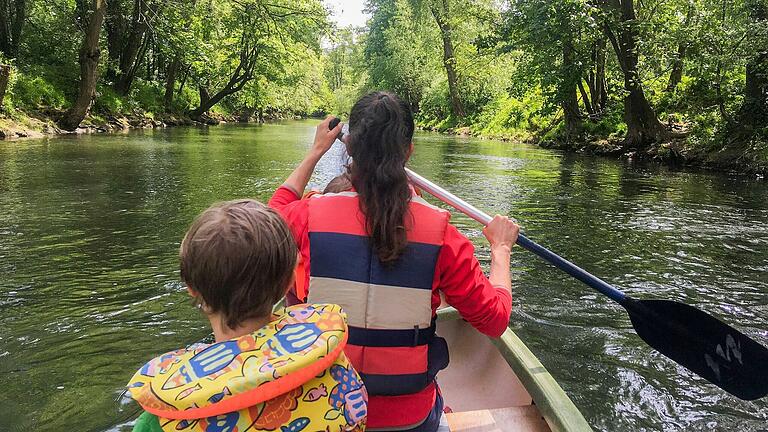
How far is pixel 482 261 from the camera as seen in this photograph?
17.7ft

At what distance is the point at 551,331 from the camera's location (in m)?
3.93

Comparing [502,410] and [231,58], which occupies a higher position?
[231,58]

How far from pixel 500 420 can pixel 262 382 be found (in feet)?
4.80

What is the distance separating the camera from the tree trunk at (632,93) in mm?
12898

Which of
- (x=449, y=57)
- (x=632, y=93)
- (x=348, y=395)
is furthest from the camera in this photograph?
(x=449, y=57)

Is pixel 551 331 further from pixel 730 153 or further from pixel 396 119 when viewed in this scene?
pixel 730 153

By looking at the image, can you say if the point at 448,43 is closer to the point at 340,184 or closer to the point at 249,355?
the point at 340,184

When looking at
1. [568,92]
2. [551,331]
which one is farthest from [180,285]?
[568,92]

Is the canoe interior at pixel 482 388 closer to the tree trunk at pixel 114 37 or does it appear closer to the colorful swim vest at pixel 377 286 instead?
the colorful swim vest at pixel 377 286

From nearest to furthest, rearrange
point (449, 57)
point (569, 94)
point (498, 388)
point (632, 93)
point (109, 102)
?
1. point (498, 388)
2. point (632, 93)
3. point (569, 94)
4. point (109, 102)
5. point (449, 57)

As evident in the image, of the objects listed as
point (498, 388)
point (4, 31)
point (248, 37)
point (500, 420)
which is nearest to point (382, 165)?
point (500, 420)

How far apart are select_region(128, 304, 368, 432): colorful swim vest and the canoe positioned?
111 cm

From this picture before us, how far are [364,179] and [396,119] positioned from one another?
172mm

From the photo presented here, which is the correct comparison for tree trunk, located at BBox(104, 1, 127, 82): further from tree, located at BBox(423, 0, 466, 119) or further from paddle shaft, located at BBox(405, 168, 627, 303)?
paddle shaft, located at BBox(405, 168, 627, 303)
